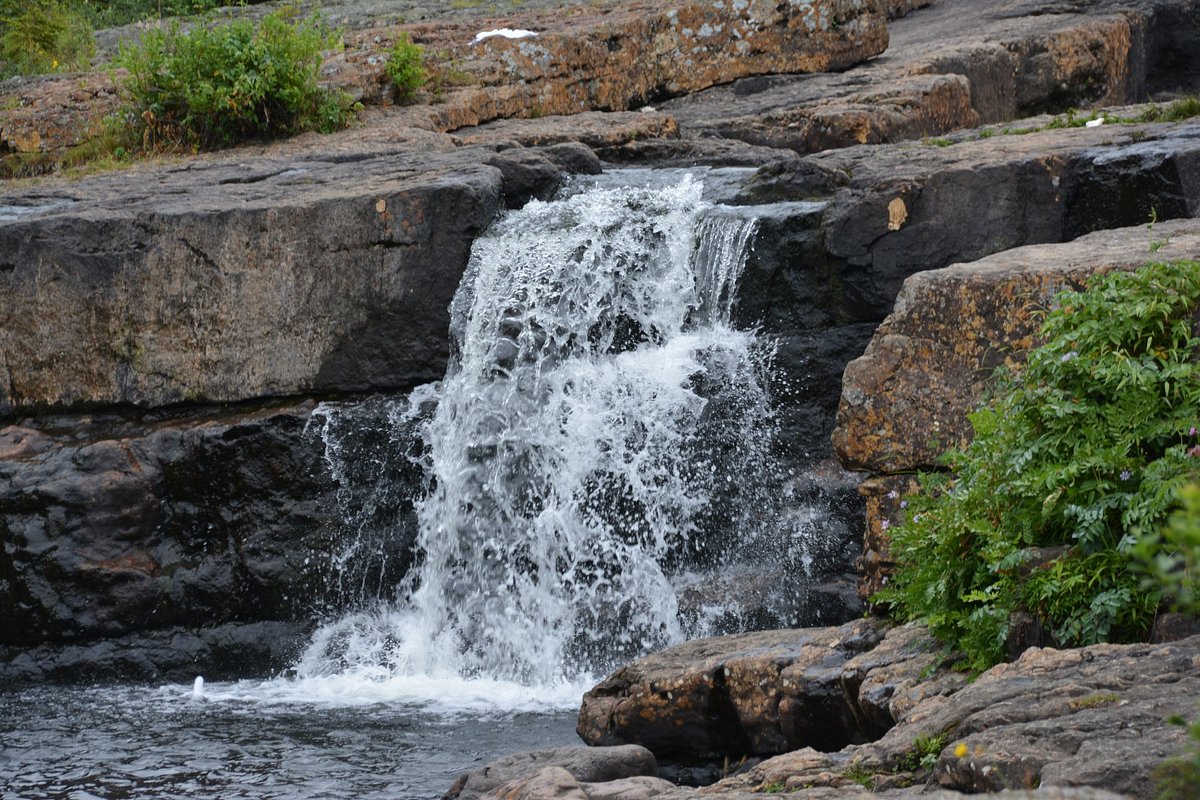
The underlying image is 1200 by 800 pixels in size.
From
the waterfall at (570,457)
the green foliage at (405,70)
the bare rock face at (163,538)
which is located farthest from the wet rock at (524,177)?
the green foliage at (405,70)

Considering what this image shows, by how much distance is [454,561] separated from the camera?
841 cm

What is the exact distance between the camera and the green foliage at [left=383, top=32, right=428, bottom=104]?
1234cm

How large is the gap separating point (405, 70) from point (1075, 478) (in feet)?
31.3

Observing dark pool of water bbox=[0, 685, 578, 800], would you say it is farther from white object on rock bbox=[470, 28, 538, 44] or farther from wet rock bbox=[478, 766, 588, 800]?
white object on rock bbox=[470, 28, 538, 44]

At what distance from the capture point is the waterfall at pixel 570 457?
8.02 m

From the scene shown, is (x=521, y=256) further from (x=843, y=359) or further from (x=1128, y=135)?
(x=1128, y=135)

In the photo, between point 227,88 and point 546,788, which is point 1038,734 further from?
point 227,88

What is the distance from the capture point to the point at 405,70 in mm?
12359

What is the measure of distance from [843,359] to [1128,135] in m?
2.20

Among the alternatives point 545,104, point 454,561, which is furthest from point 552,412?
point 545,104

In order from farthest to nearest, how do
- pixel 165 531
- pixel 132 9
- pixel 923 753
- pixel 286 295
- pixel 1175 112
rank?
pixel 132 9 → pixel 286 295 → pixel 165 531 → pixel 1175 112 → pixel 923 753

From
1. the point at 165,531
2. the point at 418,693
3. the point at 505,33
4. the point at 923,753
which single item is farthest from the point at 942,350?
the point at 505,33

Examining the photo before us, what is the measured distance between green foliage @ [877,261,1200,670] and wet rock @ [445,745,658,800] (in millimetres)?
1245

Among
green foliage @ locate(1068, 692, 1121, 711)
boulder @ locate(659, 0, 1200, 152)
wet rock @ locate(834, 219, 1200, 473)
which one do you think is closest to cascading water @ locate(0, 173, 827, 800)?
boulder @ locate(659, 0, 1200, 152)
